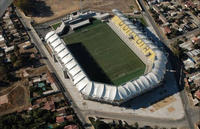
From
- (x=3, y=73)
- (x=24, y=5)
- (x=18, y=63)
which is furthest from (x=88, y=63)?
(x=24, y=5)

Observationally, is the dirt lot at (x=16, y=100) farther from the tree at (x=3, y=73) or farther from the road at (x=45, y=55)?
the road at (x=45, y=55)

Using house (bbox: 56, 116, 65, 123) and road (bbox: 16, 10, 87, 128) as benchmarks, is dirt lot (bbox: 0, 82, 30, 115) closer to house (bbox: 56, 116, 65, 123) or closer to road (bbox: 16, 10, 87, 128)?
road (bbox: 16, 10, 87, 128)

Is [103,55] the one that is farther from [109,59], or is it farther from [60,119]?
[60,119]

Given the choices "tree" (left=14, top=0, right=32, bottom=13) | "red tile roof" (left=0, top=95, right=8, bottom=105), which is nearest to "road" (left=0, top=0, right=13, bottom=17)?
"tree" (left=14, top=0, right=32, bottom=13)

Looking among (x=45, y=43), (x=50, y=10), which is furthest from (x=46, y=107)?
(x=50, y=10)

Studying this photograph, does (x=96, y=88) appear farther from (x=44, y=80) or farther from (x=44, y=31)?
(x=44, y=31)

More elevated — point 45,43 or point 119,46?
point 45,43
